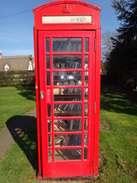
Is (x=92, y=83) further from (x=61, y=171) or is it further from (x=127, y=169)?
(x=127, y=169)

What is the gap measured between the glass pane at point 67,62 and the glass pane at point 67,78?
0.12 meters

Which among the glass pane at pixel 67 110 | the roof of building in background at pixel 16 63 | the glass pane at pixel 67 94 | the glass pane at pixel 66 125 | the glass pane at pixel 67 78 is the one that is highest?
the roof of building in background at pixel 16 63

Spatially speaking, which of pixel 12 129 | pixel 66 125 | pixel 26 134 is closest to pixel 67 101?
Answer: pixel 66 125

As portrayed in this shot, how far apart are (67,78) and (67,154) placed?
4.81ft

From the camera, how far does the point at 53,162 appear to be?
9.81ft

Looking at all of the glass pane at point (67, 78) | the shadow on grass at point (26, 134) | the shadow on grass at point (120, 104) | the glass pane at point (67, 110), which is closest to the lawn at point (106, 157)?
the shadow on grass at point (26, 134)

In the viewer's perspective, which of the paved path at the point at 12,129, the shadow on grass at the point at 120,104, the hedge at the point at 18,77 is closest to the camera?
the paved path at the point at 12,129

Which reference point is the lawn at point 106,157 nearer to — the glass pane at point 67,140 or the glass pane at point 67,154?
the glass pane at point 67,154

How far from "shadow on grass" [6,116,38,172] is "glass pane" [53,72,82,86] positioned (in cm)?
185

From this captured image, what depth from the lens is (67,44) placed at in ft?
8.99

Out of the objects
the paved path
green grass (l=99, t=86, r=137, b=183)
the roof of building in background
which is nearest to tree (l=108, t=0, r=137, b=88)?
green grass (l=99, t=86, r=137, b=183)

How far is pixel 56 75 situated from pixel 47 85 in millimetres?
240

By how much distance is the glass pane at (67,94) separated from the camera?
291 cm

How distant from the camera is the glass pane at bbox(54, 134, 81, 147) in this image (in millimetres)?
3062
